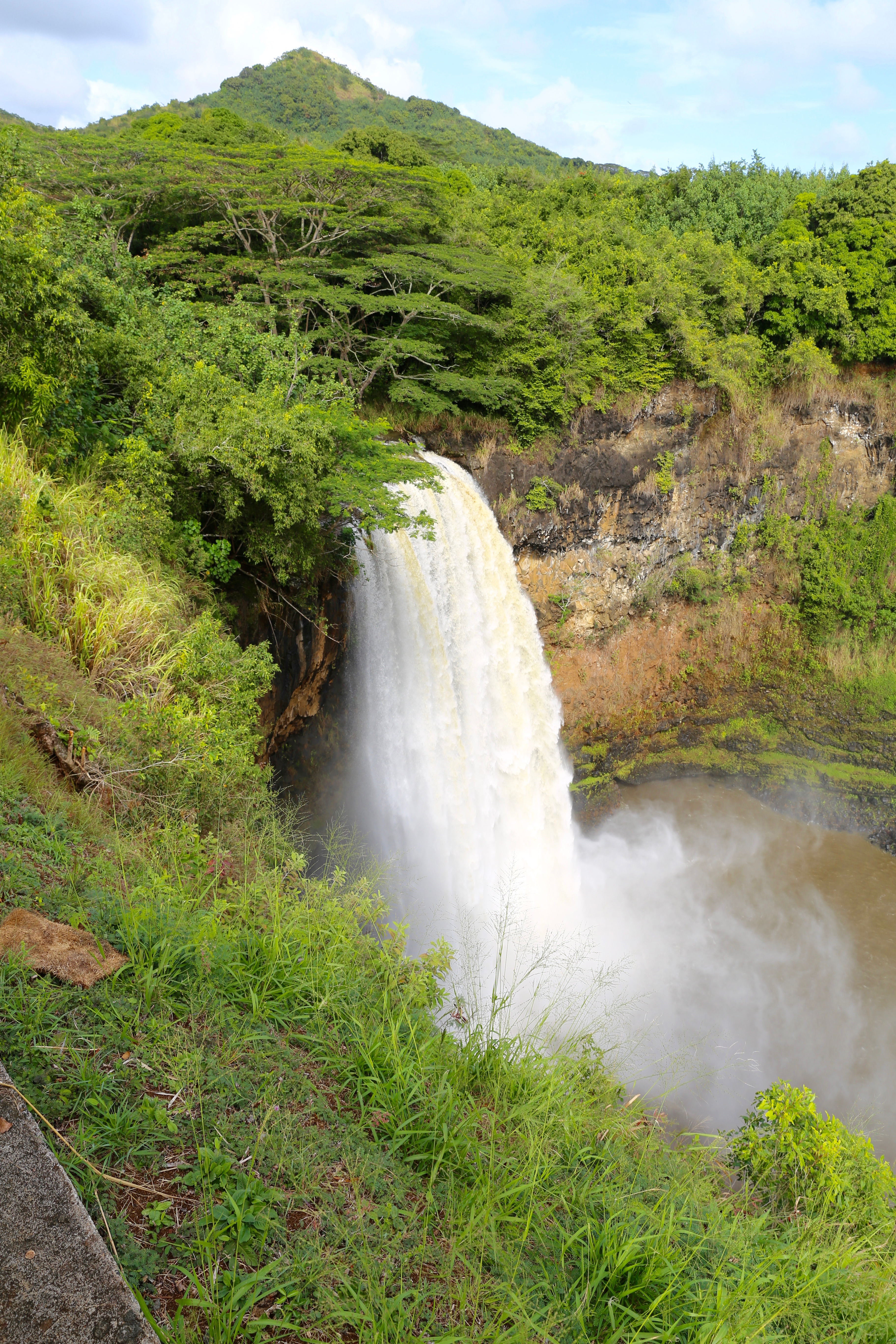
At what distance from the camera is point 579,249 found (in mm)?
15984

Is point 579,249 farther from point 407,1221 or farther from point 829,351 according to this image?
point 407,1221

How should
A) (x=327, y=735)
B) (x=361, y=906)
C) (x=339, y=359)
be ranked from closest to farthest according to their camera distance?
(x=361, y=906), (x=327, y=735), (x=339, y=359)

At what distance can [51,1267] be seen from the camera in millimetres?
1515

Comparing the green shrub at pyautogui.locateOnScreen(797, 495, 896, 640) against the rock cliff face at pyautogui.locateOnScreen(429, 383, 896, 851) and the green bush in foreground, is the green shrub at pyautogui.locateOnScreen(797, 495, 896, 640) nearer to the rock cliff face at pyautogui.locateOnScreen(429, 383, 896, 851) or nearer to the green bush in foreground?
the rock cliff face at pyautogui.locateOnScreen(429, 383, 896, 851)

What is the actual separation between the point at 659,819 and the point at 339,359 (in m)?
10.5

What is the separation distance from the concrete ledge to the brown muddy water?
259 inches

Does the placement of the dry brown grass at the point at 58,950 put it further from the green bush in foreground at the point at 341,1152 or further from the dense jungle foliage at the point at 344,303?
the dense jungle foliage at the point at 344,303

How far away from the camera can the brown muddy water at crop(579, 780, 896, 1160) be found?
984 centimetres

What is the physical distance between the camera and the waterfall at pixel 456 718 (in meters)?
10.1

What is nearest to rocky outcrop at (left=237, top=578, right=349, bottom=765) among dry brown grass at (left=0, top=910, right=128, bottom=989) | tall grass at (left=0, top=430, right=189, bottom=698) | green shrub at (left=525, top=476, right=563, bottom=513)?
tall grass at (left=0, top=430, right=189, bottom=698)

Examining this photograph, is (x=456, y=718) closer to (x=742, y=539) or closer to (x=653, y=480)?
(x=653, y=480)

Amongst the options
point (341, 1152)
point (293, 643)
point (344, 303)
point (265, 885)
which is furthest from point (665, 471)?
point (341, 1152)

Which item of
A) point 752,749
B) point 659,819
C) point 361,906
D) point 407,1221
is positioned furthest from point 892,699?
point 407,1221

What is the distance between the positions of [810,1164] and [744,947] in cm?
772
